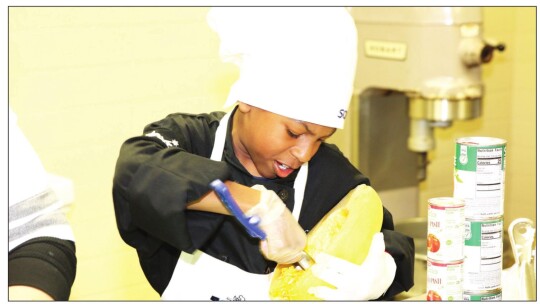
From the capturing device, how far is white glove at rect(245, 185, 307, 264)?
113 cm

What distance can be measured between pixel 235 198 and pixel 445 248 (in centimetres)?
29

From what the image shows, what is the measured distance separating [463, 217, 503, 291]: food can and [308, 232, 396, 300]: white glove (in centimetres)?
12

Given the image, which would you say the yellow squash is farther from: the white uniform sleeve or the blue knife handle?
the white uniform sleeve

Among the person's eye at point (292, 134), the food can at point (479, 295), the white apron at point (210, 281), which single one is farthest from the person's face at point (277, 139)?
the food can at point (479, 295)

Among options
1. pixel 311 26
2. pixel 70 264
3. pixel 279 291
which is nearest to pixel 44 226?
pixel 70 264

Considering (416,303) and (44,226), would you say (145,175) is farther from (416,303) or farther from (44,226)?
(416,303)

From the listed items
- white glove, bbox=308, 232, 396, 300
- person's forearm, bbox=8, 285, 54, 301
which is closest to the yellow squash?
white glove, bbox=308, 232, 396, 300

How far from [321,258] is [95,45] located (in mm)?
1134

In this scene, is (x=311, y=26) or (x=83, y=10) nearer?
(x=311, y=26)

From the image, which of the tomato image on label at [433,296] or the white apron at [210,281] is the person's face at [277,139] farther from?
the tomato image on label at [433,296]

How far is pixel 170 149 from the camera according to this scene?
3.91 ft

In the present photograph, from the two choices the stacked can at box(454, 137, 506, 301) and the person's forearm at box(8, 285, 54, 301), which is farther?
the stacked can at box(454, 137, 506, 301)

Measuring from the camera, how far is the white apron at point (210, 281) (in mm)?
1367

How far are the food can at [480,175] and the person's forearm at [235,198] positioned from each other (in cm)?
29
